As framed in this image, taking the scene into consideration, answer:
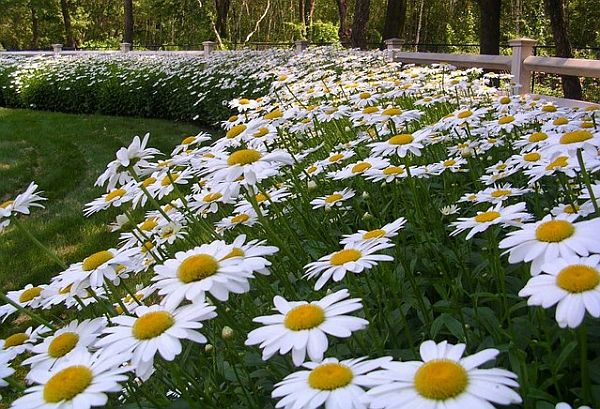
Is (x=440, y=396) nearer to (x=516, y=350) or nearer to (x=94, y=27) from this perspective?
(x=516, y=350)

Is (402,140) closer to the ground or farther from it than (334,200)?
farther from it

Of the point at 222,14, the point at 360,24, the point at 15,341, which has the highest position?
the point at 222,14

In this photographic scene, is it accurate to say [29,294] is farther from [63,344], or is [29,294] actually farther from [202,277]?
[202,277]

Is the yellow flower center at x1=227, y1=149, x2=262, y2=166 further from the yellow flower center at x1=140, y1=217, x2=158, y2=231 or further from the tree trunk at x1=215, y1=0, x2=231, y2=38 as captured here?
the tree trunk at x1=215, y1=0, x2=231, y2=38

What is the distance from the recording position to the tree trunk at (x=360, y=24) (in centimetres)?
1204

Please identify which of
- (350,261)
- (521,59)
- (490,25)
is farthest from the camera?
(490,25)

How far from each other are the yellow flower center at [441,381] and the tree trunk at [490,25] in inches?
356

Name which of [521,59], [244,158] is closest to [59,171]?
[521,59]

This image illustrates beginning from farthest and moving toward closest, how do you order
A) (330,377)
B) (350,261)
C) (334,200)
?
(334,200), (350,261), (330,377)

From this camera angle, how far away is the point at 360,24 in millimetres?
12203

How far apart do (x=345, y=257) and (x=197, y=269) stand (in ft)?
1.15

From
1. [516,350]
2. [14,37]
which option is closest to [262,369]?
[516,350]

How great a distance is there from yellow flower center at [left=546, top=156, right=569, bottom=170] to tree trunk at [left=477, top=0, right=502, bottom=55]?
796cm

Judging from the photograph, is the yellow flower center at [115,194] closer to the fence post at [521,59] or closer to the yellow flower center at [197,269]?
the yellow flower center at [197,269]
